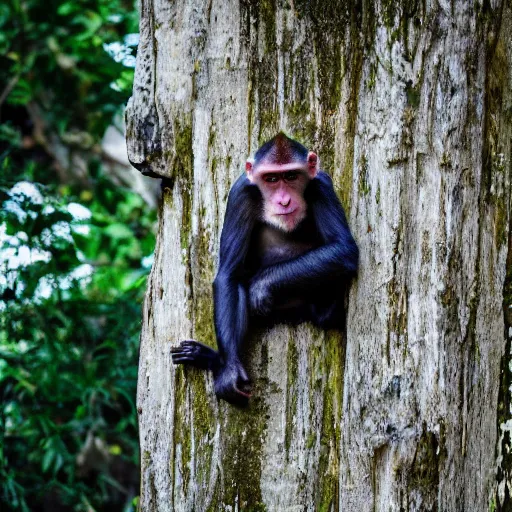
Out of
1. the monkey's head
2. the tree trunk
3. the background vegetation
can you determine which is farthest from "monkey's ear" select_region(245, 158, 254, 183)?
the background vegetation

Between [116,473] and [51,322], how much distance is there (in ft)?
8.06

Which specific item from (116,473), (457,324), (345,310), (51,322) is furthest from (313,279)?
(116,473)

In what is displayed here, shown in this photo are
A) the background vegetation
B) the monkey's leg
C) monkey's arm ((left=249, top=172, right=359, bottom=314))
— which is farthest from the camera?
the background vegetation

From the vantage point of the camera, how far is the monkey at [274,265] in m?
3.66

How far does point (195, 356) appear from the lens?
3.79 m

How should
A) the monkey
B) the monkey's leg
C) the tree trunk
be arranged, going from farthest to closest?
the monkey's leg, the monkey, the tree trunk

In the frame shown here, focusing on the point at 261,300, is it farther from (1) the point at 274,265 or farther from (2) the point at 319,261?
(2) the point at 319,261

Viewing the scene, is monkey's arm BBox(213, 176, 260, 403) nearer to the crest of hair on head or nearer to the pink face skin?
the pink face skin

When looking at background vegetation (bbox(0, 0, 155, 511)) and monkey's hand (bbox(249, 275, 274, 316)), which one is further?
background vegetation (bbox(0, 0, 155, 511))

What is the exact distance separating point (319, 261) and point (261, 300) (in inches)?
13.5

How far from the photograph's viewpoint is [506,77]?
12.2 ft

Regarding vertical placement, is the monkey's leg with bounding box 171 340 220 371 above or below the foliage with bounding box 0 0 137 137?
below

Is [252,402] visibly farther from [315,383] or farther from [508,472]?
[508,472]

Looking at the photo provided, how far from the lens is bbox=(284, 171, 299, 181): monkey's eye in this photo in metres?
3.79
